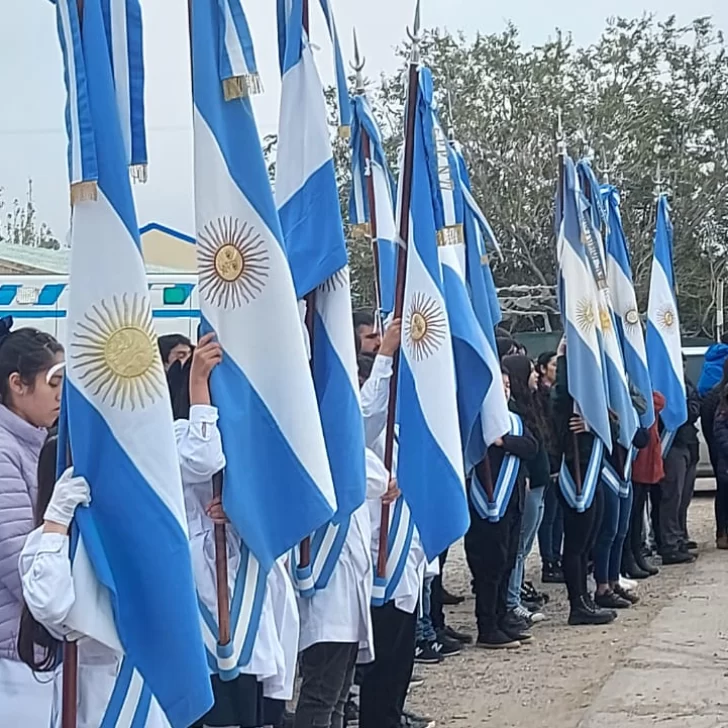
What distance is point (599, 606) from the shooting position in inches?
359

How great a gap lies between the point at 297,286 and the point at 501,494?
3.04 m

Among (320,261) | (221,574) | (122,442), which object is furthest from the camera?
(320,261)

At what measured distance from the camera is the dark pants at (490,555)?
303 inches

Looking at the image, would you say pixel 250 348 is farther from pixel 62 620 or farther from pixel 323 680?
pixel 62 620

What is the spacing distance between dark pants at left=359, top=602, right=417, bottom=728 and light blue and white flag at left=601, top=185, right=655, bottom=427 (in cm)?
497

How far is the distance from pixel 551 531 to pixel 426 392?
4810 mm

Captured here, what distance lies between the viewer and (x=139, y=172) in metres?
3.90

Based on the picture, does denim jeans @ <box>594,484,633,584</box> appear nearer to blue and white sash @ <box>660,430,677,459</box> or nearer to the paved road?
the paved road

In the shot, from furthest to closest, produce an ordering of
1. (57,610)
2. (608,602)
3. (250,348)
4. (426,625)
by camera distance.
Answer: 1. (608,602)
2. (426,625)
3. (250,348)
4. (57,610)

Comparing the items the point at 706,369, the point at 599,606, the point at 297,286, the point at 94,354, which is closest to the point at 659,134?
the point at 706,369

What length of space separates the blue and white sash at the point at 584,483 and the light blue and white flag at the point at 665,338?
2.36m

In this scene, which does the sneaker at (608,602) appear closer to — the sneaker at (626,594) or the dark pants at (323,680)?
the sneaker at (626,594)

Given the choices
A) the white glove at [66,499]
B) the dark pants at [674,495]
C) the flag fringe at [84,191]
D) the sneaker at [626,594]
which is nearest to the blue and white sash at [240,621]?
the white glove at [66,499]

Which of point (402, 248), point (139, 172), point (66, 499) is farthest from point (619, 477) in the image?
point (66, 499)
